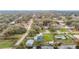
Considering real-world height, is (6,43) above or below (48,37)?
below

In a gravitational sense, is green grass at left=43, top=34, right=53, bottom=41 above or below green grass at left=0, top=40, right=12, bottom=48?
above

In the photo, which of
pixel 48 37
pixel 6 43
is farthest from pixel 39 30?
pixel 6 43

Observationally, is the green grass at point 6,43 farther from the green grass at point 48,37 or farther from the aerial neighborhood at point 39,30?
the green grass at point 48,37

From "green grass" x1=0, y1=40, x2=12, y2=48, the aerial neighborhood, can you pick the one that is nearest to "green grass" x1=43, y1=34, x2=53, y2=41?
the aerial neighborhood

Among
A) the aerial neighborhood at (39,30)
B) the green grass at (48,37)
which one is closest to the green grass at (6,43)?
the aerial neighborhood at (39,30)

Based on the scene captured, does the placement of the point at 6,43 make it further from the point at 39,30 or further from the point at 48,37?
the point at 48,37

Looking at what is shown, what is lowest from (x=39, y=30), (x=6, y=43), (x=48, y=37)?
(x=6, y=43)

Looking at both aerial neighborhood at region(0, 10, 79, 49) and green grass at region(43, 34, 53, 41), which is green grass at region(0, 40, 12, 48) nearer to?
aerial neighborhood at region(0, 10, 79, 49)

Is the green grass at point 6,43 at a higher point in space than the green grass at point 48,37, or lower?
lower
